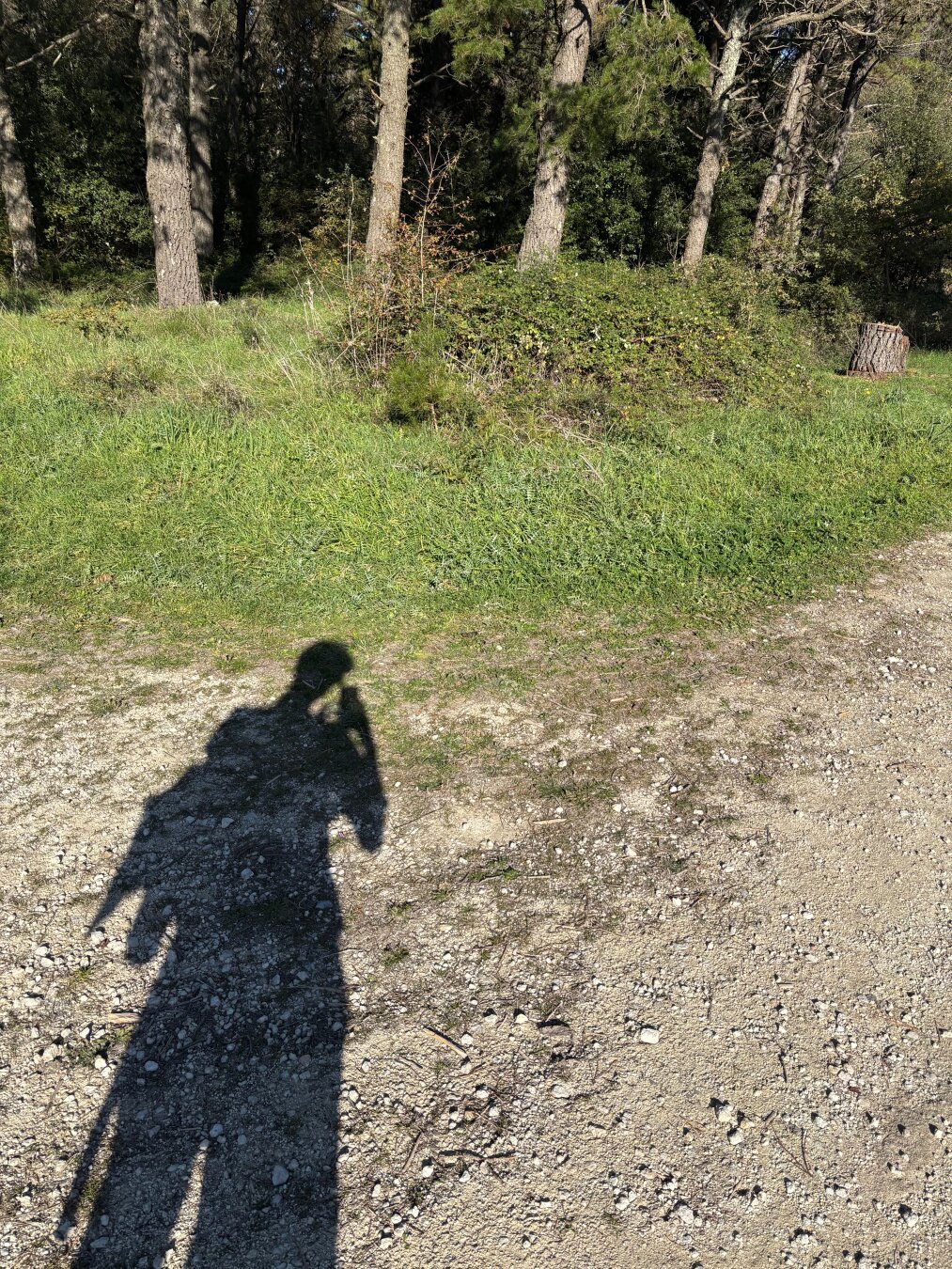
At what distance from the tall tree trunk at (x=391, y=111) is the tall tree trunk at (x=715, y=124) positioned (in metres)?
4.46

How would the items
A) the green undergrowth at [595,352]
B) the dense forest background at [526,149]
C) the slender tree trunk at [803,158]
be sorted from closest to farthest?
1. the green undergrowth at [595,352]
2. the dense forest background at [526,149]
3. the slender tree trunk at [803,158]

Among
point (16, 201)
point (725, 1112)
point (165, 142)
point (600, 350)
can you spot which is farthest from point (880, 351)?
point (16, 201)

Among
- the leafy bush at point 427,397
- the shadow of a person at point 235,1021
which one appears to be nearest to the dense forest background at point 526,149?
the leafy bush at point 427,397

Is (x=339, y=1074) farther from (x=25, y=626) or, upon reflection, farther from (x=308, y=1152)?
(x=25, y=626)

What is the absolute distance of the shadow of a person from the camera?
86.0 inches

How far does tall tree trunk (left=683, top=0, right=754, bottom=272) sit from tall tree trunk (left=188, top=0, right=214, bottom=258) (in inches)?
430

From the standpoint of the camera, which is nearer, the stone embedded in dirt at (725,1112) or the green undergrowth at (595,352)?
the stone embedded in dirt at (725,1112)

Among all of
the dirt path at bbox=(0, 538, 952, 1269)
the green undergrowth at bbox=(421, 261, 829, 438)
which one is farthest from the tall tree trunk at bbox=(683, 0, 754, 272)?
the dirt path at bbox=(0, 538, 952, 1269)

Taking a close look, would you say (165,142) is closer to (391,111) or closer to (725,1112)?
(391,111)

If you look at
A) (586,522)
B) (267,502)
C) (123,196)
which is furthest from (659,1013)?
(123,196)

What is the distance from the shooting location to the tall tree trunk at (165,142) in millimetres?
11781

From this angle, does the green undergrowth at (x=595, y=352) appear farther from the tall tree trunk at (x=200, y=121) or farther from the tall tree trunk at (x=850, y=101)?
the tall tree trunk at (x=200, y=121)

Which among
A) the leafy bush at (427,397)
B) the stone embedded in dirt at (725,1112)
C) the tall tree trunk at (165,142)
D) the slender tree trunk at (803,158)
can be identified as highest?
the slender tree trunk at (803,158)

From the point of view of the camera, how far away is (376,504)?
636 centimetres
